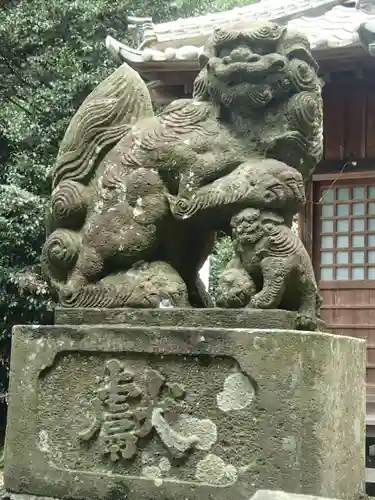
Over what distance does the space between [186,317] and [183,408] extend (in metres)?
0.36

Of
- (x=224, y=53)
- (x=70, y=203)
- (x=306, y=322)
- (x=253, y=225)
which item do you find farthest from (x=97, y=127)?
(x=306, y=322)

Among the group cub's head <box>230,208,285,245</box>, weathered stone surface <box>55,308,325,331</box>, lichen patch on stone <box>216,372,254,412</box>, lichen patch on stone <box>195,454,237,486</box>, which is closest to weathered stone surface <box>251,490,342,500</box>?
lichen patch on stone <box>195,454,237,486</box>

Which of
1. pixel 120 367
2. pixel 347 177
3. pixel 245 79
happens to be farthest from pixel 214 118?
pixel 347 177

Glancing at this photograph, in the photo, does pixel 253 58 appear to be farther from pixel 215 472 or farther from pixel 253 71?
pixel 215 472

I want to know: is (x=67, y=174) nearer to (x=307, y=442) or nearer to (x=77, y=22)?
(x=307, y=442)

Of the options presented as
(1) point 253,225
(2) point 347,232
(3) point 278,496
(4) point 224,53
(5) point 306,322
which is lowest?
(3) point 278,496

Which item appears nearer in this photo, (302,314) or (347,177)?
(302,314)

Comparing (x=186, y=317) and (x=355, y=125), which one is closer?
(x=186, y=317)

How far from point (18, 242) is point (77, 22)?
10.9ft

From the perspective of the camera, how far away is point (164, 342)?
2961 millimetres

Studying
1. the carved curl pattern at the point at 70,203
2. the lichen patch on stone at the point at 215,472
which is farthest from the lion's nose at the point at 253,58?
the lichen patch on stone at the point at 215,472

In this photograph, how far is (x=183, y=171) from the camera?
10.5ft

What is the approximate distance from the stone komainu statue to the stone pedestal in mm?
216

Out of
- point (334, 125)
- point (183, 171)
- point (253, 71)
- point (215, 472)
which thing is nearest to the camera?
point (215, 472)
